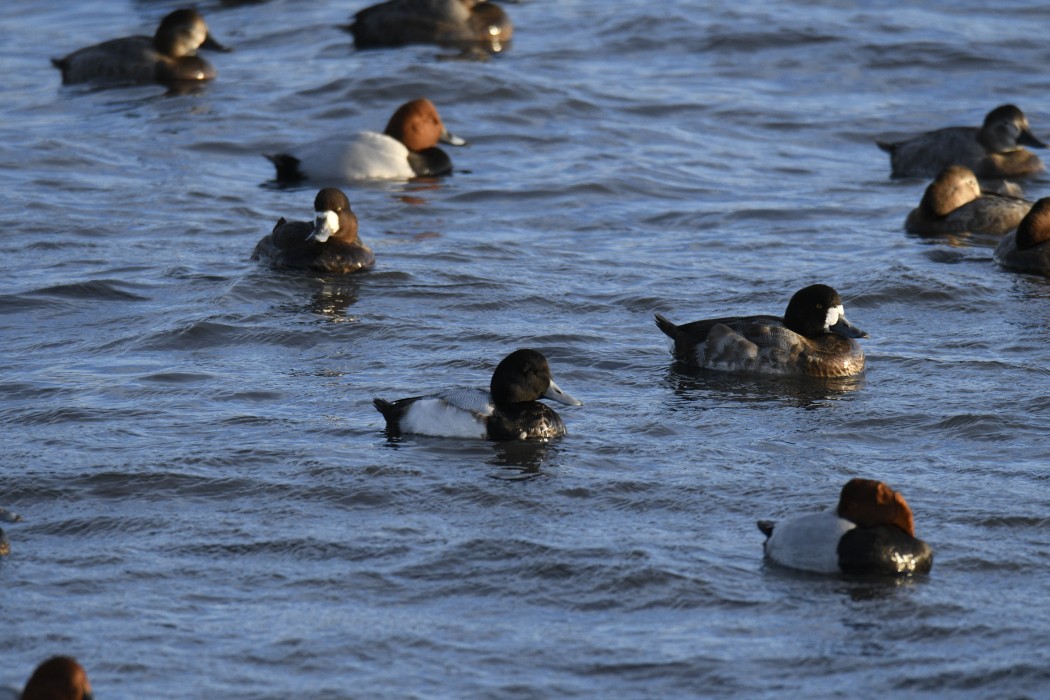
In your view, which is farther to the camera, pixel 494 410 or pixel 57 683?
pixel 494 410

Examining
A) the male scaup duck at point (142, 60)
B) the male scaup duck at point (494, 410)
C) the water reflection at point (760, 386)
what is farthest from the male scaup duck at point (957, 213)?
the male scaup duck at point (142, 60)

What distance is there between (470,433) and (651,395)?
1.36 m

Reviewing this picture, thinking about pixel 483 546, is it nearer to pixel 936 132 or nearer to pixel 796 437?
pixel 796 437

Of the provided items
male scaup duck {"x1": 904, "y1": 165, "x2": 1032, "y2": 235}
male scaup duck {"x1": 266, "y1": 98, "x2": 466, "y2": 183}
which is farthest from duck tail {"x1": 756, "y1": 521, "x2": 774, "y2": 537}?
male scaup duck {"x1": 266, "y1": 98, "x2": 466, "y2": 183}

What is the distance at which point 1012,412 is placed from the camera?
955 cm

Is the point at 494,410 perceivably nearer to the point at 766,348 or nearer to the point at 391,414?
the point at 391,414

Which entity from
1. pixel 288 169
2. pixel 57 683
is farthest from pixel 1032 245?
pixel 57 683

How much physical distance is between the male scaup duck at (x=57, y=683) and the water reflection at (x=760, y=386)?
204 inches

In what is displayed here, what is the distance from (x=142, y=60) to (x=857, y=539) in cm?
1371

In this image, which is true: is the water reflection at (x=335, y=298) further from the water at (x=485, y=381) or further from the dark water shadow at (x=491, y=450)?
the dark water shadow at (x=491, y=450)

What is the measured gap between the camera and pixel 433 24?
20.8 m

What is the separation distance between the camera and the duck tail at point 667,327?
34.7 feet

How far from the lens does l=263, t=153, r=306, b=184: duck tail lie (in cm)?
1566

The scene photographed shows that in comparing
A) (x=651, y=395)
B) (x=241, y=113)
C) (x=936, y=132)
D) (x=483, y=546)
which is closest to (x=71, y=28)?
(x=241, y=113)
